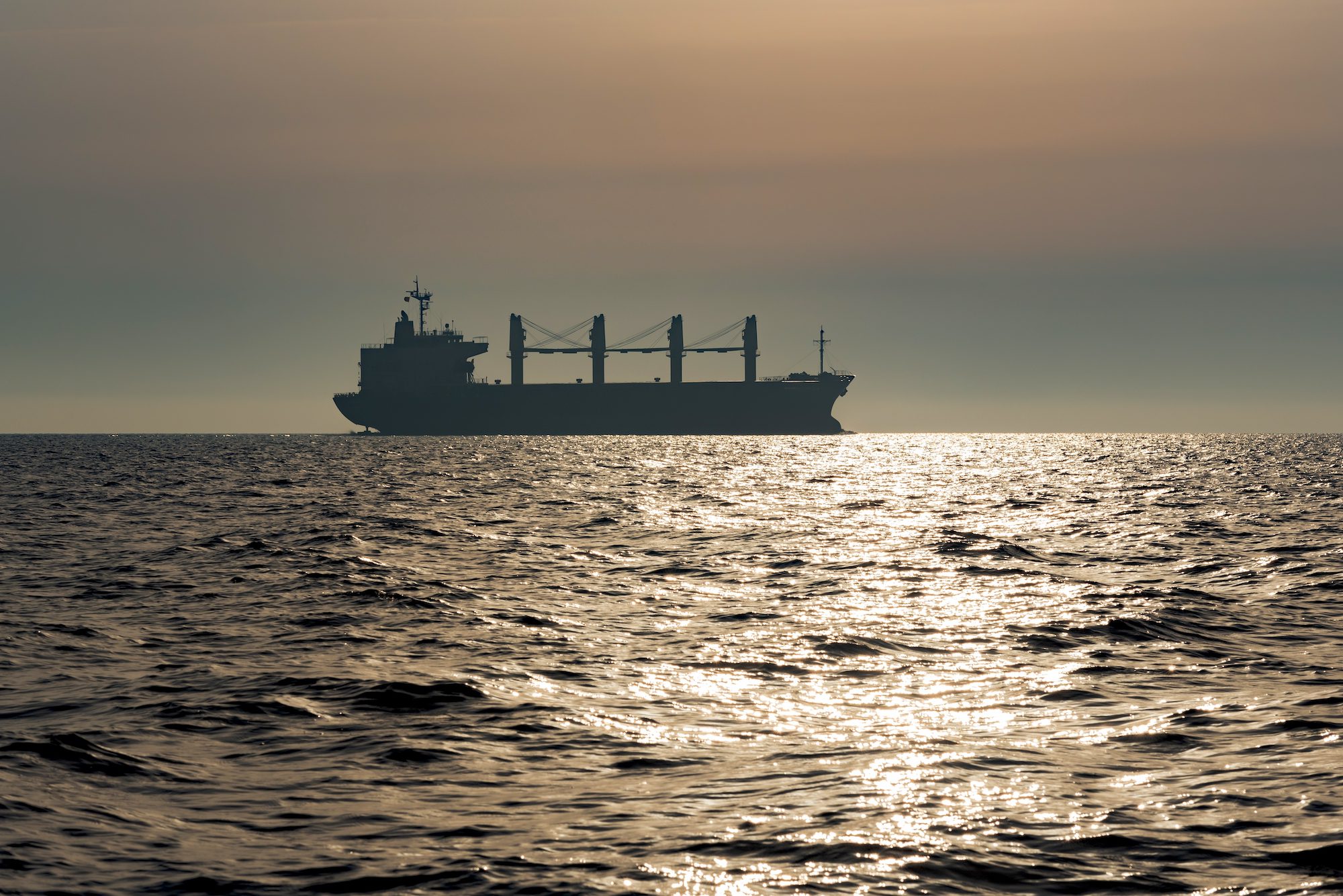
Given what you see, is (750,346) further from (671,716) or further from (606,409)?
(671,716)

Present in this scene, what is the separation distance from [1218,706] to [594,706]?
547 centimetres

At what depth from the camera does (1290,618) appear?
15.7 metres

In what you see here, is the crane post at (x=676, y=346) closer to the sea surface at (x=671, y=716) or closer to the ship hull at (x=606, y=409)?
the ship hull at (x=606, y=409)

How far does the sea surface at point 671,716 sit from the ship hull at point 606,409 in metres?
144

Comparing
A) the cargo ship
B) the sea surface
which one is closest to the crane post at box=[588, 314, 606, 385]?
the cargo ship

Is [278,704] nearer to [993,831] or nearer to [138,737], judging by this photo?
[138,737]

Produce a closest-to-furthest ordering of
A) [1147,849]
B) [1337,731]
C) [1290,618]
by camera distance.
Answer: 1. [1147,849]
2. [1337,731]
3. [1290,618]

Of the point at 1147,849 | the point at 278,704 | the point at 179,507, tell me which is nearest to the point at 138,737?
the point at 278,704

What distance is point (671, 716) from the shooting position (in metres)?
10.4

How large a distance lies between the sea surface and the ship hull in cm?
14416

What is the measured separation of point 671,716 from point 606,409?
164 meters

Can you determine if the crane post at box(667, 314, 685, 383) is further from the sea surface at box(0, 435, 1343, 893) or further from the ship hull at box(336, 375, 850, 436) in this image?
the sea surface at box(0, 435, 1343, 893)

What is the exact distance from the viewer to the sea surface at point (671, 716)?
22.4 ft

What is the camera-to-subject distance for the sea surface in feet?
22.4
